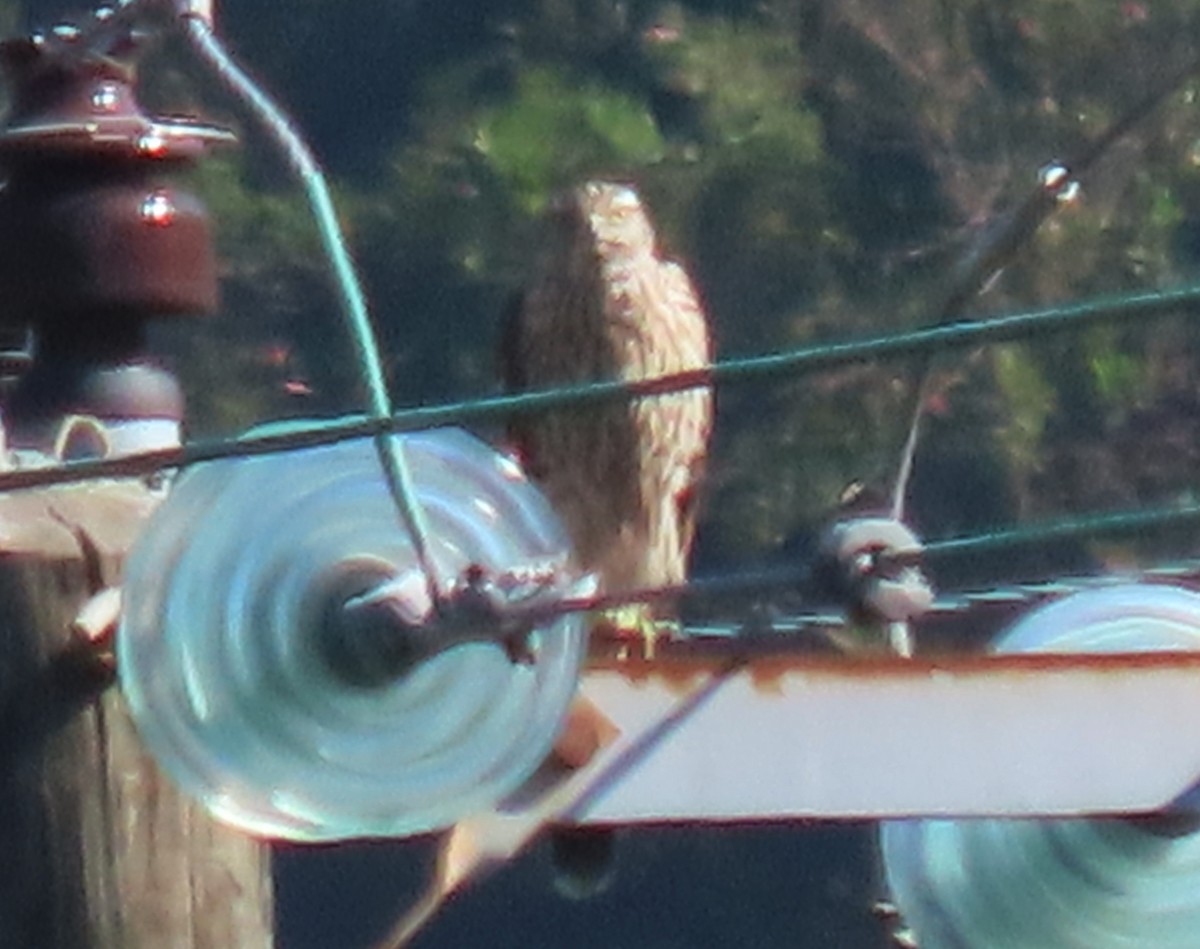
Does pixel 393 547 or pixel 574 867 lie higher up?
pixel 393 547

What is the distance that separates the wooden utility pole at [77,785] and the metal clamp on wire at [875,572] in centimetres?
51

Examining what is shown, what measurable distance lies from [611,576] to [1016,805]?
2.39 m

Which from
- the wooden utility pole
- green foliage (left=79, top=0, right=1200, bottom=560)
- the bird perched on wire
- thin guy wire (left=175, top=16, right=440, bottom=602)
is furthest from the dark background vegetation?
thin guy wire (left=175, top=16, right=440, bottom=602)

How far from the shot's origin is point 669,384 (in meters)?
2.59

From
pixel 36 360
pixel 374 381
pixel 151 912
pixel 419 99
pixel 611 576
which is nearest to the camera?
pixel 374 381

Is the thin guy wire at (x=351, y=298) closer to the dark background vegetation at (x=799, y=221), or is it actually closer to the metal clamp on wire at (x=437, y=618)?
the metal clamp on wire at (x=437, y=618)

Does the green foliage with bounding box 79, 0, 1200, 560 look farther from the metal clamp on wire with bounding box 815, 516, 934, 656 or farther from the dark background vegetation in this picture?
the metal clamp on wire with bounding box 815, 516, 934, 656

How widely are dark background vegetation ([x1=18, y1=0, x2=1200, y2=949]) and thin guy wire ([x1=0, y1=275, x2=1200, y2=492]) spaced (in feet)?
21.0

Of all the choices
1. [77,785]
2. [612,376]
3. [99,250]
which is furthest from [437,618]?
[612,376]

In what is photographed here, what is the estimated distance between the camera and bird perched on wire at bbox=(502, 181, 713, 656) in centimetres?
544

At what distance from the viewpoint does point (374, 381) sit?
263cm

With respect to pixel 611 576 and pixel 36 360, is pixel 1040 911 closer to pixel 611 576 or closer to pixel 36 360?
pixel 36 360

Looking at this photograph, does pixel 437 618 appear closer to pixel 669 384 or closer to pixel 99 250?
pixel 669 384

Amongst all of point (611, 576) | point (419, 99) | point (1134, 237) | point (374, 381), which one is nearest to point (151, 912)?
point (374, 381)
